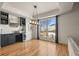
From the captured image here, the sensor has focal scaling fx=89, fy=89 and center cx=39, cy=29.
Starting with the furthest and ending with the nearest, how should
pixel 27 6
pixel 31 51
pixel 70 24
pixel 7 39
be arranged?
pixel 70 24 < pixel 7 39 < pixel 27 6 < pixel 31 51

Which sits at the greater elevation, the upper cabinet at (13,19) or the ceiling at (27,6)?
the ceiling at (27,6)

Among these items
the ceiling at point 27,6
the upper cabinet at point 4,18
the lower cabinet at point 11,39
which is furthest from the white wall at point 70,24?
the upper cabinet at point 4,18

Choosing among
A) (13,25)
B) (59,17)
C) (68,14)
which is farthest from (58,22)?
(13,25)

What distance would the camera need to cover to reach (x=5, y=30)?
4.07 metres

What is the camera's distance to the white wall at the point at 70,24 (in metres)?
3.62

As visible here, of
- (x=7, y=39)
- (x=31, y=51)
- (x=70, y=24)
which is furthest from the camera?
(x=70, y=24)

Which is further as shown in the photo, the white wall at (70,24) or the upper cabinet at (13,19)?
the upper cabinet at (13,19)

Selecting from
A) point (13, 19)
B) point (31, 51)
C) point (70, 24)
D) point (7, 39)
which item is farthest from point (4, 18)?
point (70, 24)

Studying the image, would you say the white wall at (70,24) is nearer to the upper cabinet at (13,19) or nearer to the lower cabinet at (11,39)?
the upper cabinet at (13,19)

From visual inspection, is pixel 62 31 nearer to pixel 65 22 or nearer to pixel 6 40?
pixel 65 22

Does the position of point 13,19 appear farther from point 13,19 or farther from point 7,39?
point 7,39

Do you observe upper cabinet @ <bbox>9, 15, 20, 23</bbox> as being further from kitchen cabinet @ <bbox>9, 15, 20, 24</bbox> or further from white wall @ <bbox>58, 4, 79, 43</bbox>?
white wall @ <bbox>58, 4, 79, 43</bbox>

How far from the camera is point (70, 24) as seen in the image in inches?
154

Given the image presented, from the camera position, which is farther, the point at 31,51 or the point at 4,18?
the point at 4,18
